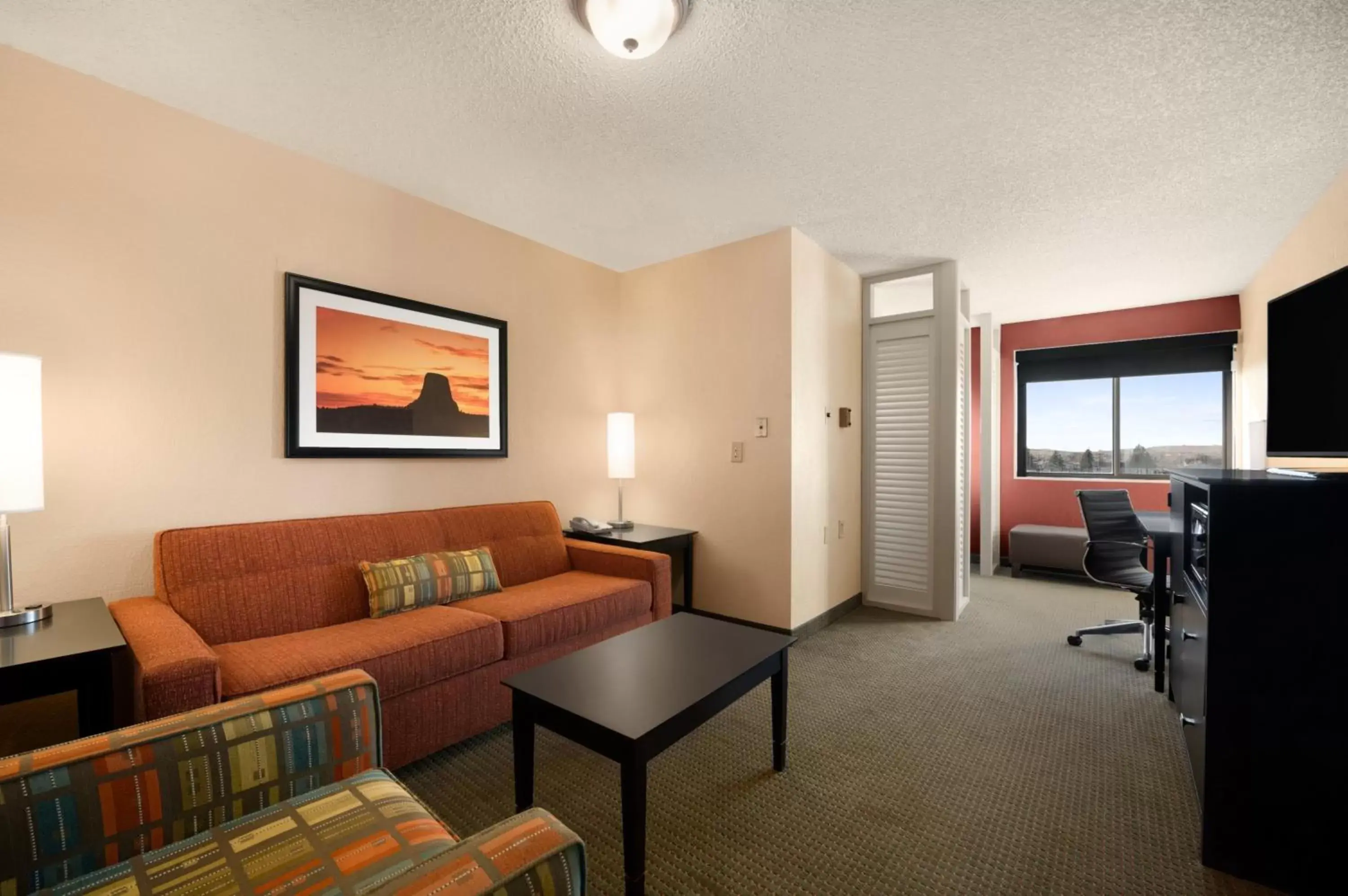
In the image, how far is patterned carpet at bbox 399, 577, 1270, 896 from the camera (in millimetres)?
1521

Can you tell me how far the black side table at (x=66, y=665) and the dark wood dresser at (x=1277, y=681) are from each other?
298 cm

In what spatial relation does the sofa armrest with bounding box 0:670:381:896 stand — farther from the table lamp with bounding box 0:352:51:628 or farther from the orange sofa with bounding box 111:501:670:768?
the table lamp with bounding box 0:352:51:628

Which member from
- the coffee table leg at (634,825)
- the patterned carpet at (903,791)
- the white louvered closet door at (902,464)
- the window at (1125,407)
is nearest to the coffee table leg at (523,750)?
the patterned carpet at (903,791)

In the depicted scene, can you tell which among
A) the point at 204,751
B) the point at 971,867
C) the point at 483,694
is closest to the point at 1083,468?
the point at 971,867

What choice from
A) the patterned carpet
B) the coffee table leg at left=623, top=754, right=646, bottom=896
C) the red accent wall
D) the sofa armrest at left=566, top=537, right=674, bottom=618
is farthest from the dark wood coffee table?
the red accent wall

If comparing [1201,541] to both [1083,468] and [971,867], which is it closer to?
[971,867]

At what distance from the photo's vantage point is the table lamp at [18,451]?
5.02 feet

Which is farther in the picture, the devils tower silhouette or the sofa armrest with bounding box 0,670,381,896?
the devils tower silhouette

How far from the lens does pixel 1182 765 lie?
2.03 metres

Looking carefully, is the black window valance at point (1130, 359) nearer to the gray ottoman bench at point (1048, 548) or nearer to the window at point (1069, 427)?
the window at point (1069, 427)

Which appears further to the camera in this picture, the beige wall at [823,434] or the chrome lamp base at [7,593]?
the beige wall at [823,434]

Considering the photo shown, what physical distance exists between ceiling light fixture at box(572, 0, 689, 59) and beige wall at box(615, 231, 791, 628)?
1744 millimetres

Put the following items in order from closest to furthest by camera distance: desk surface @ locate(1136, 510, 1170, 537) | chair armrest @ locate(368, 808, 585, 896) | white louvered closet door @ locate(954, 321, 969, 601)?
chair armrest @ locate(368, 808, 585, 896), desk surface @ locate(1136, 510, 1170, 537), white louvered closet door @ locate(954, 321, 969, 601)

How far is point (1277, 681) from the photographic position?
4.78ft
